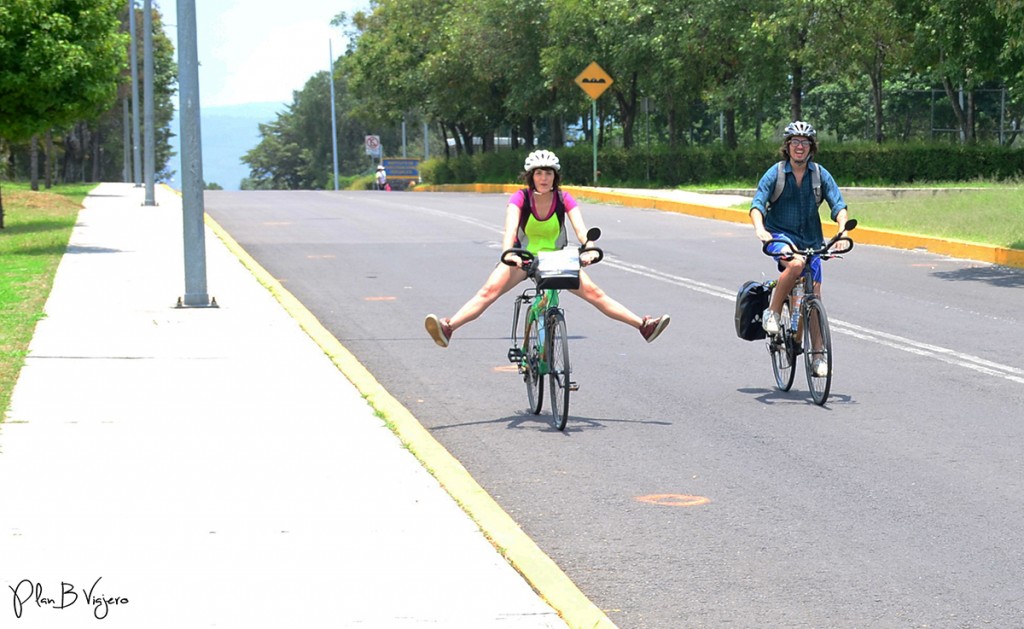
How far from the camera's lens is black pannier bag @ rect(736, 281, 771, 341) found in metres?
10.6

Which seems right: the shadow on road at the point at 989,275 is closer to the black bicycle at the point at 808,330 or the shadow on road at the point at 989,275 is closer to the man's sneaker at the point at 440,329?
the black bicycle at the point at 808,330

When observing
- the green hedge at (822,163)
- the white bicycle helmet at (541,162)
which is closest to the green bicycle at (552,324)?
the white bicycle helmet at (541,162)

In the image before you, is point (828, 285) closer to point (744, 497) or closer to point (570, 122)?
point (744, 497)

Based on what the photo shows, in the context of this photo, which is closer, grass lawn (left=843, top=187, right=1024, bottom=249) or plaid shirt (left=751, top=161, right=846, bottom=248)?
plaid shirt (left=751, top=161, right=846, bottom=248)

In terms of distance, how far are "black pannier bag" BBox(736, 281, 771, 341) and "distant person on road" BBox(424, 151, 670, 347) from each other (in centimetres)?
127

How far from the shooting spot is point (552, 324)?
9.20 meters

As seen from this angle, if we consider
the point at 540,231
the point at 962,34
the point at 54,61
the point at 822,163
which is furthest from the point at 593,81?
the point at 540,231

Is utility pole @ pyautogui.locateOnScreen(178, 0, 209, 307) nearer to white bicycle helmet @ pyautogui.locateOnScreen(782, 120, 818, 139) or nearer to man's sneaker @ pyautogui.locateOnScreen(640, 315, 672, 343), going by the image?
man's sneaker @ pyautogui.locateOnScreen(640, 315, 672, 343)

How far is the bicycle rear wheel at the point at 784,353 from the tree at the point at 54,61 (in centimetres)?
1596

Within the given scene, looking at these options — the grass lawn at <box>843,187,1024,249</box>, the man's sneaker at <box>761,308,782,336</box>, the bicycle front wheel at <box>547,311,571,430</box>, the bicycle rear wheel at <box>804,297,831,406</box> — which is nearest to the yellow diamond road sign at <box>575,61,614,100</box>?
the grass lawn at <box>843,187,1024,249</box>

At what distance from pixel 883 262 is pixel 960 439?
1225cm

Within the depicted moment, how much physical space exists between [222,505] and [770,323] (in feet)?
15.6

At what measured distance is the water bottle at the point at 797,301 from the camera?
10.2 meters

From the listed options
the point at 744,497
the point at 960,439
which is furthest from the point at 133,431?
the point at 960,439
